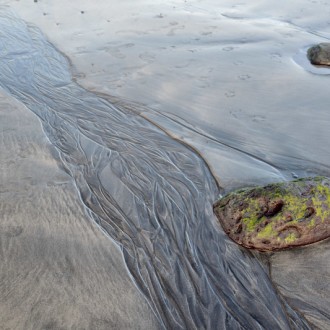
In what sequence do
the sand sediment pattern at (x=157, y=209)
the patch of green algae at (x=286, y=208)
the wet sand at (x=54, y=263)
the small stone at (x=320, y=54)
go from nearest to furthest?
the wet sand at (x=54, y=263) < the sand sediment pattern at (x=157, y=209) < the patch of green algae at (x=286, y=208) < the small stone at (x=320, y=54)

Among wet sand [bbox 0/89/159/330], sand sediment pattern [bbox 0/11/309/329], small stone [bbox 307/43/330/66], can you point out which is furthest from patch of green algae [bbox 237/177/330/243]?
small stone [bbox 307/43/330/66]

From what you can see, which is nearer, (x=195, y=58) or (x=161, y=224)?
(x=161, y=224)

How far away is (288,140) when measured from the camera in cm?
423

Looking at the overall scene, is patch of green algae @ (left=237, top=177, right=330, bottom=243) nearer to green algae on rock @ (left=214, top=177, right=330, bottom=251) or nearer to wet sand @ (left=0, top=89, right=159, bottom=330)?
green algae on rock @ (left=214, top=177, right=330, bottom=251)

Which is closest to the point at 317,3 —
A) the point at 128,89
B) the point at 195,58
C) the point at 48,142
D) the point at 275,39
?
Answer: the point at 275,39

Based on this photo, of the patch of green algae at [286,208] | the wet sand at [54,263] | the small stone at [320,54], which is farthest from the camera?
the small stone at [320,54]

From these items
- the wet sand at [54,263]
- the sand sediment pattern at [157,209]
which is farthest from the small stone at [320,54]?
the wet sand at [54,263]

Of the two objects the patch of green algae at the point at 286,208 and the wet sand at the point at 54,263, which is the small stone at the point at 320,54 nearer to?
the patch of green algae at the point at 286,208

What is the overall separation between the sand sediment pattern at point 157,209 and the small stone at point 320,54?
3.05 m

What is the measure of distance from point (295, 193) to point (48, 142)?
2.71 meters

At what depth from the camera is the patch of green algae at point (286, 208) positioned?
116 inches

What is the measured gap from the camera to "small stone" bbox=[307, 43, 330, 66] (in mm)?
5902

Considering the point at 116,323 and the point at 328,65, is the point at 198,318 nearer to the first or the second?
the point at 116,323

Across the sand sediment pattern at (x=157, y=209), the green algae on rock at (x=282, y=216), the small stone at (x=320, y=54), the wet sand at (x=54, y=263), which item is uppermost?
the small stone at (x=320, y=54)
